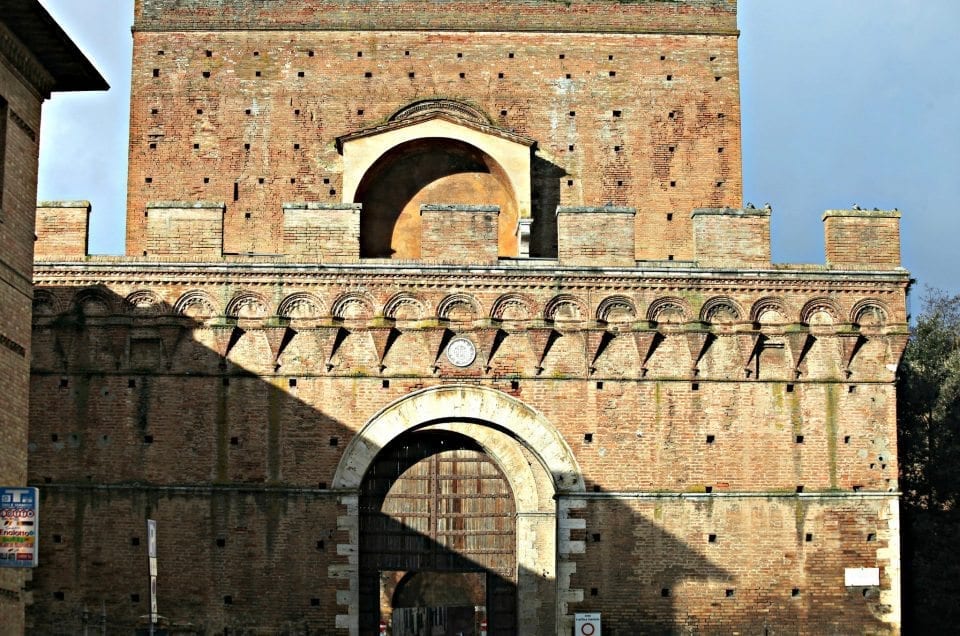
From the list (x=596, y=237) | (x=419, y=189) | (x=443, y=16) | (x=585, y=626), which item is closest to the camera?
(x=585, y=626)

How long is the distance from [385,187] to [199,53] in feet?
13.6

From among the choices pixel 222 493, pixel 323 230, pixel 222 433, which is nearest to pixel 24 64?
pixel 323 230

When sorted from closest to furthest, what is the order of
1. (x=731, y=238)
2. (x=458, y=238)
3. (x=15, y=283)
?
(x=15, y=283) < (x=458, y=238) < (x=731, y=238)

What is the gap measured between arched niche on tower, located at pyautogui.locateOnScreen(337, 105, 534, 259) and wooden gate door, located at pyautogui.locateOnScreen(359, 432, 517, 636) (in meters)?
4.62

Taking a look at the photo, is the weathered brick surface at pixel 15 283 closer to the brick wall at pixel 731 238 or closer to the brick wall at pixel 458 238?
the brick wall at pixel 458 238

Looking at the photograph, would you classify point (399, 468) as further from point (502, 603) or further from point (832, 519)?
point (832, 519)

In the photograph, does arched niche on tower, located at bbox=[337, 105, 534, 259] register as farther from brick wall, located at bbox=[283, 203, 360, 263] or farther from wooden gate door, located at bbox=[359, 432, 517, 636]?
wooden gate door, located at bbox=[359, 432, 517, 636]

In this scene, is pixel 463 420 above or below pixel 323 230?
below

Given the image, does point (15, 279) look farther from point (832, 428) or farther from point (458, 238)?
point (832, 428)

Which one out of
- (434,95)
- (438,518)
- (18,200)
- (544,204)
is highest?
(434,95)

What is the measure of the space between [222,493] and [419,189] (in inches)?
276

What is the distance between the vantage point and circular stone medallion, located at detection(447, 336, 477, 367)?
78.3 feet

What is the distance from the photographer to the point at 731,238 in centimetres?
2430

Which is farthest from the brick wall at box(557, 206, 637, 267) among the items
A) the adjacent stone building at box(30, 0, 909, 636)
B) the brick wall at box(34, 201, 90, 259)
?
the brick wall at box(34, 201, 90, 259)
